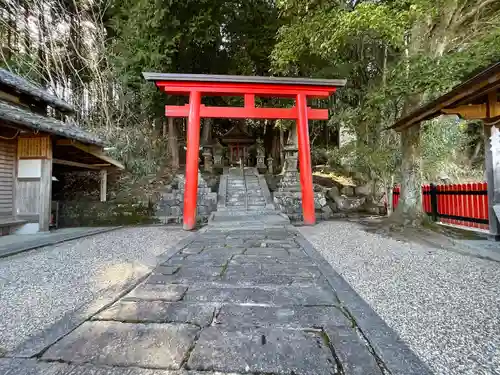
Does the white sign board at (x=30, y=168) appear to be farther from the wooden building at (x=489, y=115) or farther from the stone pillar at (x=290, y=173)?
the wooden building at (x=489, y=115)

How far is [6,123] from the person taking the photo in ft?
17.7

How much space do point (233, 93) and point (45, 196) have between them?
535 centimetres

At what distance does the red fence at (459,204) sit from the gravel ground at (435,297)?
202 centimetres

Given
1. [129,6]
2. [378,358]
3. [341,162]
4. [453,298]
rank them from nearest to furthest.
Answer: [378,358], [453,298], [129,6], [341,162]

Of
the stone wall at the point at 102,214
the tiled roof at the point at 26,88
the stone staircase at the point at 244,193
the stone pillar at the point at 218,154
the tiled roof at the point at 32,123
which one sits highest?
the tiled roof at the point at 26,88

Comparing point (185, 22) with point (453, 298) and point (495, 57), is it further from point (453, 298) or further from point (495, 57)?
point (453, 298)

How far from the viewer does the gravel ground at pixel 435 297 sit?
159 cm

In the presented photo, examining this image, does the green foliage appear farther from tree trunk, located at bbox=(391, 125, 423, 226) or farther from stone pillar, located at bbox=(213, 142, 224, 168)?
stone pillar, located at bbox=(213, 142, 224, 168)

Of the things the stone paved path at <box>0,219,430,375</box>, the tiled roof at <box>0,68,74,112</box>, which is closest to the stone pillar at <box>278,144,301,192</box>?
the stone paved path at <box>0,219,430,375</box>

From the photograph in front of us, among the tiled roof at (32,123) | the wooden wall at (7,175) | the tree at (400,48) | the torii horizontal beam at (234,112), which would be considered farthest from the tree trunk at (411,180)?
the wooden wall at (7,175)

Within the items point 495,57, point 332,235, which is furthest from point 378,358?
point 495,57

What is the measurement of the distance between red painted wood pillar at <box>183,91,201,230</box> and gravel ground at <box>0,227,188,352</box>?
1.51 meters

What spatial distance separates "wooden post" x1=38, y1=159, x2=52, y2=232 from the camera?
6453mm

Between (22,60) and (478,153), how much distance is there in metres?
21.0
